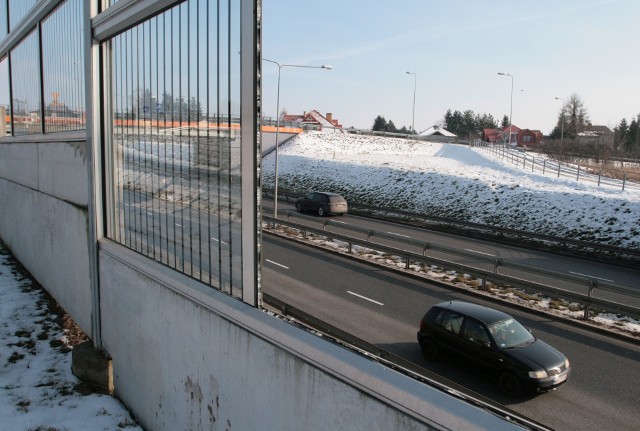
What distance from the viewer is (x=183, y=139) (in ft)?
16.7

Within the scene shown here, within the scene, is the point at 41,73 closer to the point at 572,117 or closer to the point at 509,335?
the point at 509,335

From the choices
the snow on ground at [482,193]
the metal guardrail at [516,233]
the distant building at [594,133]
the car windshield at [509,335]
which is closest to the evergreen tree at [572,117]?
the distant building at [594,133]

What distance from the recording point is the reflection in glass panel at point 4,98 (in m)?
14.4

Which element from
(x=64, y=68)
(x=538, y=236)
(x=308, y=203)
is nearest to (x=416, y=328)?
(x=64, y=68)

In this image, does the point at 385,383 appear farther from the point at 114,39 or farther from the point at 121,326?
the point at 114,39

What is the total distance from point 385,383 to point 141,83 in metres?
4.74

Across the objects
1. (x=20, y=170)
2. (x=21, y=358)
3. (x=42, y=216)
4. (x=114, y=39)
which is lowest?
(x=21, y=358)

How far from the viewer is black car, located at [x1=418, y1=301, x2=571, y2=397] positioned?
7656 mm

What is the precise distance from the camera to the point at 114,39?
6453mm

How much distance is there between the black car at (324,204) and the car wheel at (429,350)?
734 inches

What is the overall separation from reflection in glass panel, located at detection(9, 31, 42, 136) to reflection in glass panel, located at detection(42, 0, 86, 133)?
101 cm

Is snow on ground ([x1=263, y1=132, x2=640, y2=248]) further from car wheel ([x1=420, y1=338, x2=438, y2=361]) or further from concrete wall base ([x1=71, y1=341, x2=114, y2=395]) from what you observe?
concrete wall base ([x1=71, y1=341, x2=114, y2=395])

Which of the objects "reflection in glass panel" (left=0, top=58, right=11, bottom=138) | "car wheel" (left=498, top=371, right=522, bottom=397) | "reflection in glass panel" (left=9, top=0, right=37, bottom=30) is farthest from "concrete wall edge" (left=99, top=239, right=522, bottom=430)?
"reflection in glass panel" (left=0, top=58, right=11, bottom=138)

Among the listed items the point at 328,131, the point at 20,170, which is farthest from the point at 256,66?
the point at 328,131
